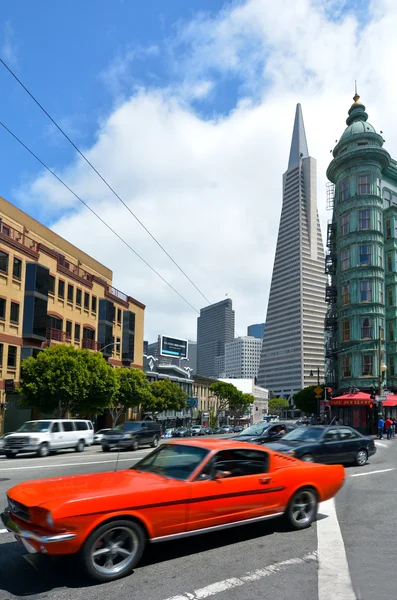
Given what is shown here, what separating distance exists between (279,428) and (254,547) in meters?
15.9

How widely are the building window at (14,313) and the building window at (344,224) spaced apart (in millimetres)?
31542

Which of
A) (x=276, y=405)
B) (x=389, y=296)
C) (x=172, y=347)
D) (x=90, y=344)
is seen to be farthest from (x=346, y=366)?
(x=276, y=405)

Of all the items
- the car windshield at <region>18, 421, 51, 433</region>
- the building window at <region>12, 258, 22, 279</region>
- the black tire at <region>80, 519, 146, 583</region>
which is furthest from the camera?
the building window at <region>12, 258, 22, 279</region>

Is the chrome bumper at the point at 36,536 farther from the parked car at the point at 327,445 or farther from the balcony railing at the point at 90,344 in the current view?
the balcony railing at the point at 90,344

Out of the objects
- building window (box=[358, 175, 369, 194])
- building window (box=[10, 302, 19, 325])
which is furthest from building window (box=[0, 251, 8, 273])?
building window (box=[358, 175, 369, 194])

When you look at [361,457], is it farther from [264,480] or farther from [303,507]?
[264,480]

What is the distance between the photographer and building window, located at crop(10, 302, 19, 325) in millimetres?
38344

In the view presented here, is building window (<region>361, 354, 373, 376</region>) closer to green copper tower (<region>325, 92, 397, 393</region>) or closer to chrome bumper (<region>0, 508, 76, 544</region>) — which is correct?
green copper tower (<region>325, 92, 397, 393</region>)

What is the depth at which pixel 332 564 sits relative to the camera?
618cm

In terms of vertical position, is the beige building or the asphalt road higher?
the beige building

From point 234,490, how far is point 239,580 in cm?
135

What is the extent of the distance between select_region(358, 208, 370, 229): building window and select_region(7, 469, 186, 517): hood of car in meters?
47.0

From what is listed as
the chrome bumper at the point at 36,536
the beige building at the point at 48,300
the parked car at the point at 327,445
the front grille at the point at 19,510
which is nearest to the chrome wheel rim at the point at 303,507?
the chrome bumper at the point at 36,536

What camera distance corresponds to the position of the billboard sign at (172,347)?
102 meters
